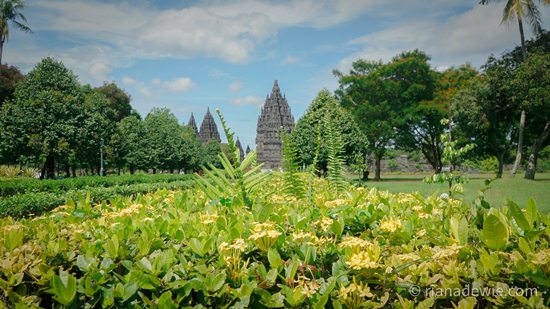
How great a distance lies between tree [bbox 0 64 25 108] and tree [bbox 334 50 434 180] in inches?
1251

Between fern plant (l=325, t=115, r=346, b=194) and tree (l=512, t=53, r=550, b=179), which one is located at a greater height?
tree (l=512, t=53, r=550, b=179)

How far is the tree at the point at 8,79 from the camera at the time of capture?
3347 cm

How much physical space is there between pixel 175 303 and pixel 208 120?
93788 millimetres

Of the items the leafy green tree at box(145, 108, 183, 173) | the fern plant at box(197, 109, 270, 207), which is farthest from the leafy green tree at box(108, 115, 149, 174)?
the fern plant at box(197, 109, 270, 207)

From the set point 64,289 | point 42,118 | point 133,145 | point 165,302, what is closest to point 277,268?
point 165,302

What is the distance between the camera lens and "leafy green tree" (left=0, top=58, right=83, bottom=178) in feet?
71.1

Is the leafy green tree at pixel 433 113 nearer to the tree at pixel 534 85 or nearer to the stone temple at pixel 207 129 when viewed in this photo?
the tree at pixel 534 85

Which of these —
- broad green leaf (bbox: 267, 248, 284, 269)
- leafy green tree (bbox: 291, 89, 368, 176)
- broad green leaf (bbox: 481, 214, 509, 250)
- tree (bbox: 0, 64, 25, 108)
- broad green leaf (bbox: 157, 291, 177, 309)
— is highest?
tree (bbox: 0, 64, 25, 108)

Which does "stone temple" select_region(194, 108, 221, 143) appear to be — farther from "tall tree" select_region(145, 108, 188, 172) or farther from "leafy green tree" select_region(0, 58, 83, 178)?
"leafy green tree" select_region(0, 58, 83, 178)

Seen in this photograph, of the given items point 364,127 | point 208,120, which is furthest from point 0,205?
point 208,120

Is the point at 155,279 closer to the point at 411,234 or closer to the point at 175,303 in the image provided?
the point at 175,303

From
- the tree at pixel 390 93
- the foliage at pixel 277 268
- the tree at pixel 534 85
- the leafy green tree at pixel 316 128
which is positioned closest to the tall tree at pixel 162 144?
the tree at pixel 390 93

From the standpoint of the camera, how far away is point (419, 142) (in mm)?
36156

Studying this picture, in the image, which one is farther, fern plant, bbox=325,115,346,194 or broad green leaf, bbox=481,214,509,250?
fern plant, bbox=325,115,346,194
